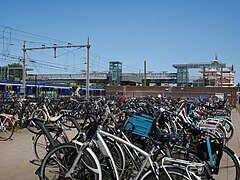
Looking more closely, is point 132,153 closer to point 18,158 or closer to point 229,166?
point 229,166

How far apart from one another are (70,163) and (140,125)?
46.5 inches

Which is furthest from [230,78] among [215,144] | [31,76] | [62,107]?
[215,144]

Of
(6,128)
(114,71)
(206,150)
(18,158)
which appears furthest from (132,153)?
(114,71)

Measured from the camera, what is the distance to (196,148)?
341 centimetres

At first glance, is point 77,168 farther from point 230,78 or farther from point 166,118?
point 230,78

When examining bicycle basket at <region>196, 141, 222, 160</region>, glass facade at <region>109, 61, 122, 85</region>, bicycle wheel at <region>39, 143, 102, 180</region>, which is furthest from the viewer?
glass facade at <region>109, 61, 122, 85</region>

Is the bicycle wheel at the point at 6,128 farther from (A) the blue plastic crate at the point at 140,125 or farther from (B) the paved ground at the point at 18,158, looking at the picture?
(A) the blue plastic crate at the point at 140,125

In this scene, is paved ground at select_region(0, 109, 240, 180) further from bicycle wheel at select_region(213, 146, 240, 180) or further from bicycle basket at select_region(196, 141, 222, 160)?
bicycle basket at select_region(196, 141, 222, 160)

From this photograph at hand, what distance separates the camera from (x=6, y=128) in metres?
6.66

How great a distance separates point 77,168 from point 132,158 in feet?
2.56

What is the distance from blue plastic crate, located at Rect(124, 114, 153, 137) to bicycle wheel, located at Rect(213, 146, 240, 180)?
3.29 ft

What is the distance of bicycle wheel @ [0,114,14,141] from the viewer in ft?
21.6

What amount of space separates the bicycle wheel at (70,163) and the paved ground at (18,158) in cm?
119

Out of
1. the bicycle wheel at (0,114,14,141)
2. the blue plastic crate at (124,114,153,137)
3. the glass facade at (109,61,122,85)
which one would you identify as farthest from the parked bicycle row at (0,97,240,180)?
the glass facade at (109,61,122,85)
